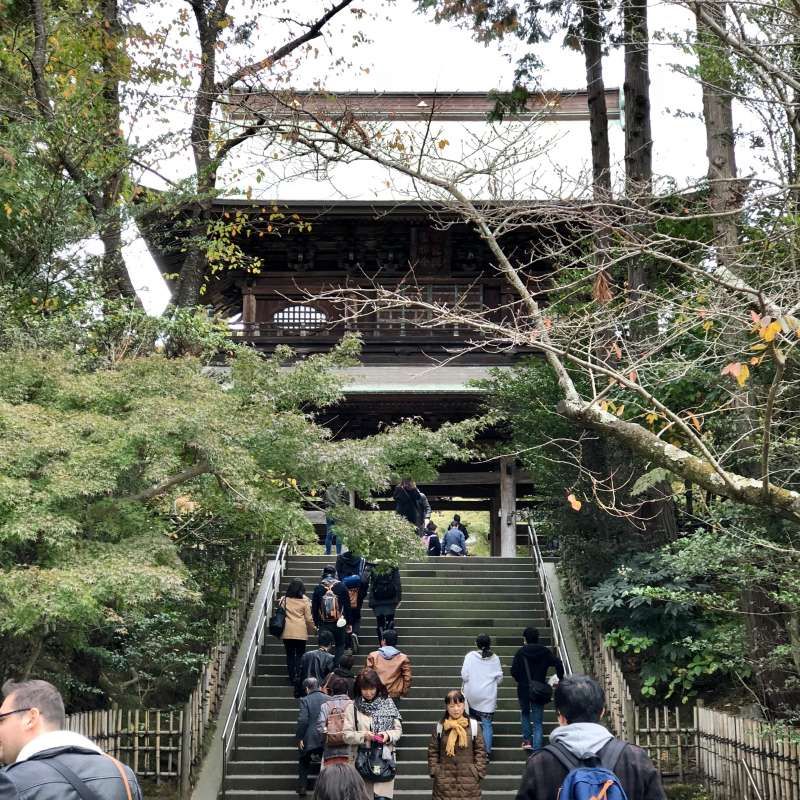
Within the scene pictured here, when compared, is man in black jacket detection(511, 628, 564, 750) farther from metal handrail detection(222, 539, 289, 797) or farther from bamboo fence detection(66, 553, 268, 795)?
→ bamboo fence detection(66, 553, 268, 795)

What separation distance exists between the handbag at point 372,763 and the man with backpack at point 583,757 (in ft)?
17.2

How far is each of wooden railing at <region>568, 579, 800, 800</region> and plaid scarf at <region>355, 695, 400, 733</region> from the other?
3.26 m

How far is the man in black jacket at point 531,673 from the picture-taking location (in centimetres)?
1146

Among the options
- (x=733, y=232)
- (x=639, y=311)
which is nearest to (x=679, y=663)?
(x=639, y=311)

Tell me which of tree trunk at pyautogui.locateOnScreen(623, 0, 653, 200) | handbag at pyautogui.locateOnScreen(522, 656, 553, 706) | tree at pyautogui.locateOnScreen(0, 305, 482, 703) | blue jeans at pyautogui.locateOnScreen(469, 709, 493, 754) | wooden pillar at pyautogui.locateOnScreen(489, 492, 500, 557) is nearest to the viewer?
tree at pyautogui.locateOnScreen(0, 305, 482, 703)

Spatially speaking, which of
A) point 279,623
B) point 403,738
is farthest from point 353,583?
point 403,738

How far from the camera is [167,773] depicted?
1131cm

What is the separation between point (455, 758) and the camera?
9.31m

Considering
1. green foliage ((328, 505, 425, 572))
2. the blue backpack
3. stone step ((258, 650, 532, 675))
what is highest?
green foliage ((328, 505, 425, 572))

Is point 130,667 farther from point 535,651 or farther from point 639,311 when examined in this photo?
point 639,311

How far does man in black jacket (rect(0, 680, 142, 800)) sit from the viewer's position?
3.38 meters

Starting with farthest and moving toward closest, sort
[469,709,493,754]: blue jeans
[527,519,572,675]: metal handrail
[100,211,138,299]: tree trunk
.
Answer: [527,519,572,675]: metal handrail < [100,211,138,299]: tree trunk < [469,709,493,754]: blue jeans

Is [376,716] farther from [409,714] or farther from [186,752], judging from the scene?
[409,714]

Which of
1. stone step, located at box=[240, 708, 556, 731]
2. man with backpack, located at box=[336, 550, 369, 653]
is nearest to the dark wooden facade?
man with backpack, located at box=[336, 550, 369, 653]
